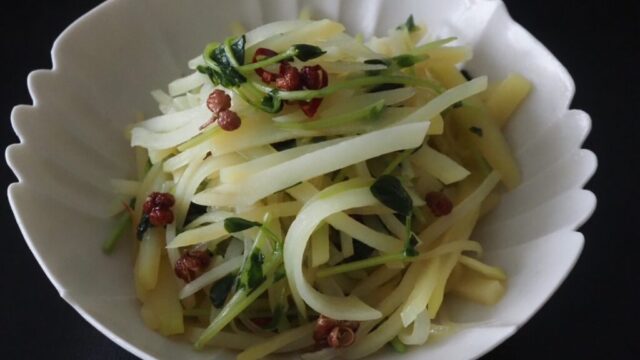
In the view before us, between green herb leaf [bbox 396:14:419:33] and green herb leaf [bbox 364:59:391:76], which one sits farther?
green herb leaf [bbox 396:14:419:33]

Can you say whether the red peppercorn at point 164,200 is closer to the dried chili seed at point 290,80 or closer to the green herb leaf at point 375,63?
the dried chili seed at point 290,80

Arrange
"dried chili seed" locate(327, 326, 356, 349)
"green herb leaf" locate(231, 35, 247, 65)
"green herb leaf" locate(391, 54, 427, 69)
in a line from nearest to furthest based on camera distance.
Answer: "dried chili seed" locate(327, 326, 356, 349) < "green herb leaf" locate(231, 35, 247, 65) < "green herb leaf" locate(391, 54, 427, 69)

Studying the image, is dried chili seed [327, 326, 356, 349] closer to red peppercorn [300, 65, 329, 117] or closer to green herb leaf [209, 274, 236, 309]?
green herb leaf [209, 274, 236, 309]

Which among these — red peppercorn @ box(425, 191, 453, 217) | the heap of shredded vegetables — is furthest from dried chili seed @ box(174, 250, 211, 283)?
red peppercorn @ box(425, 191, 453, 217)

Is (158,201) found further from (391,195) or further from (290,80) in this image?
(391,195)

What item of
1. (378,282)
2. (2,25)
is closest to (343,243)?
(378,282)

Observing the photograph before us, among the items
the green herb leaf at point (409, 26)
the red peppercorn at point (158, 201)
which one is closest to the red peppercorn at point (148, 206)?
the red peppercorn at point (158, 201)

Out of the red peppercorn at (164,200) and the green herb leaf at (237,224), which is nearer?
the green herb leaf at (237,224)

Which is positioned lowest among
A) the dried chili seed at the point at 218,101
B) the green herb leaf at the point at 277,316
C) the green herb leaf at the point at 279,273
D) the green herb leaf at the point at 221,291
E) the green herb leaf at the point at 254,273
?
the green herb leaf at the point at 277,316
